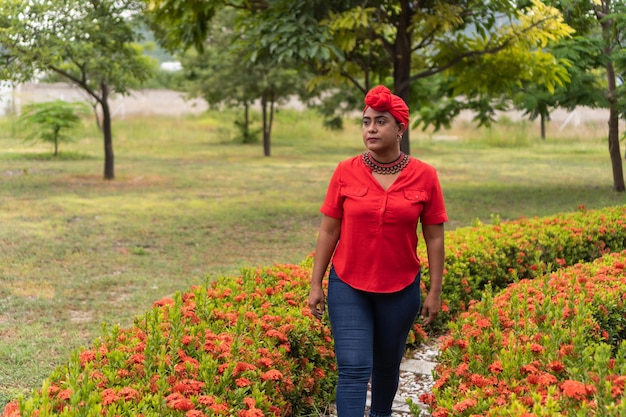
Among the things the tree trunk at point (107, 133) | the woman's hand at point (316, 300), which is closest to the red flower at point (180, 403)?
the woman's hand at point (316, 300)

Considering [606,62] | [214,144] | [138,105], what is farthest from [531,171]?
[138,105]

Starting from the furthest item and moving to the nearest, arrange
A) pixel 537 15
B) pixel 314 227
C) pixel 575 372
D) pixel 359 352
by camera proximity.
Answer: pixel 314 227 → pixel 537 15 → pixel 359 352 → pixel 575 372

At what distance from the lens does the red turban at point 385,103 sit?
3.41m

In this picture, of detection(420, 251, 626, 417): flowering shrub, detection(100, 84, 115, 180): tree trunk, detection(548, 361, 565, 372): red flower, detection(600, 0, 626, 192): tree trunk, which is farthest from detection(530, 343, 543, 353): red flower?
detection(100, 84, 115, 180): tree trunk

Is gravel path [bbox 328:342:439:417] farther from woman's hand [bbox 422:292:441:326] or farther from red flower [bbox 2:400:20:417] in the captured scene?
red flower [bbox 2:400:20:417]

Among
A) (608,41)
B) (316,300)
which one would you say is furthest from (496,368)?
(608,41)

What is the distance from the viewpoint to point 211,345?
3.60m

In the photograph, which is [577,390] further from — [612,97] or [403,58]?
[612,97]

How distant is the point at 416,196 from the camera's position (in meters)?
3.49

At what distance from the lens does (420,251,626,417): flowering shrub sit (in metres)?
2.94

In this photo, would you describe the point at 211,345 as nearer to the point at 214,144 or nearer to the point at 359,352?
the point at 359,352

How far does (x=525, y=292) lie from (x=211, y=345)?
211 cm

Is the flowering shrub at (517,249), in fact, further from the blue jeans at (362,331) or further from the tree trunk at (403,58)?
the tree trunk at (403,58)

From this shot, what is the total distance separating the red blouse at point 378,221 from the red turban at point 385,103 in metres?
0.23
